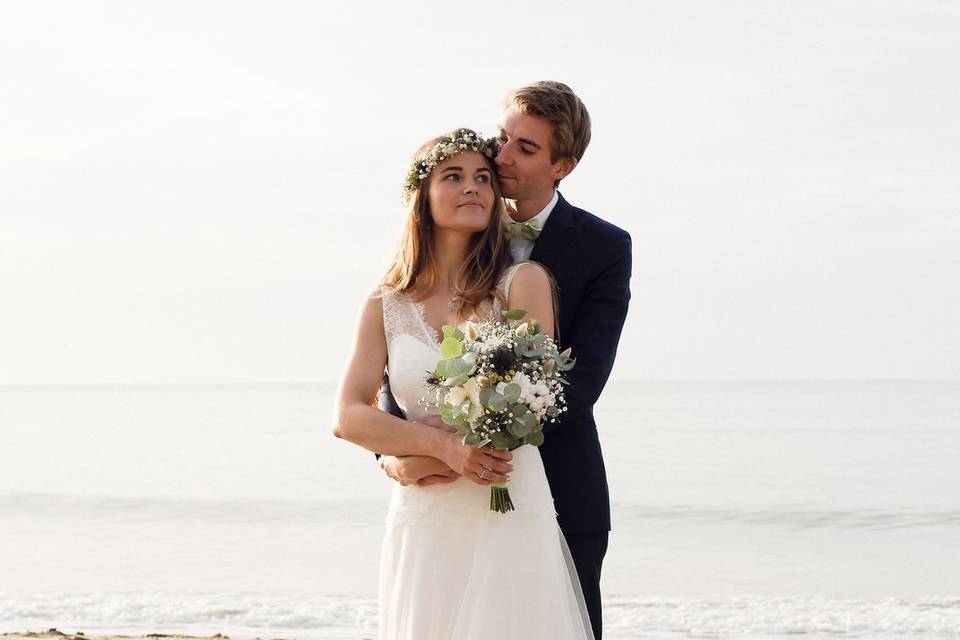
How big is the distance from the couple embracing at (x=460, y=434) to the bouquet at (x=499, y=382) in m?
0.16

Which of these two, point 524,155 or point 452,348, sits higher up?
point 524,155

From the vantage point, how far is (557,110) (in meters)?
4.56

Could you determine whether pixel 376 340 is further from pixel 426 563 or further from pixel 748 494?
Answer: pixel 748 494

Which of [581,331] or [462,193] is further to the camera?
[581,331]

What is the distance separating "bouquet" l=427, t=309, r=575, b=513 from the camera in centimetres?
358

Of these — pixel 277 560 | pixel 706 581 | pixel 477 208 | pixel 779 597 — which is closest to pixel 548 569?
pixel 477 208

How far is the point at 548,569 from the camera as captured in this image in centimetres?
405

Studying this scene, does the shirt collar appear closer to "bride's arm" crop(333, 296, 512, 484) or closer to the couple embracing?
the couple embracing

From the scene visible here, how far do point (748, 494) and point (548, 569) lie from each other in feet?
62.9

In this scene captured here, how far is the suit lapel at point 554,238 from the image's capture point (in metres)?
4.45

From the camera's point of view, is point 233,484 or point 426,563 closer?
point 426,563

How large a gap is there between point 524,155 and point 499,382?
125 centimetres

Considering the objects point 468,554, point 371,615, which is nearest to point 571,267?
point 468,554

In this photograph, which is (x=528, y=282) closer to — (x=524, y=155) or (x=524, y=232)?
(x=524, y=232)
